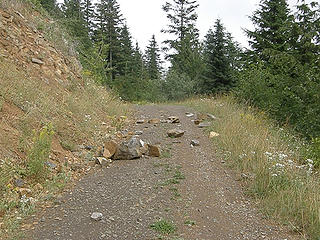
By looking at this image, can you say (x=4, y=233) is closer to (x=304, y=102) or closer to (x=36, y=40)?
(x=36, y=40)

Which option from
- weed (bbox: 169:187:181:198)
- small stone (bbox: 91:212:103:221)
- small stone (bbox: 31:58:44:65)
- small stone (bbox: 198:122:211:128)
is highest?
small stone (bbox: 31:58:44:65)

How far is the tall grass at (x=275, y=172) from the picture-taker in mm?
3264

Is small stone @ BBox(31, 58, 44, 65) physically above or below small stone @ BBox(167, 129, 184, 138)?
above

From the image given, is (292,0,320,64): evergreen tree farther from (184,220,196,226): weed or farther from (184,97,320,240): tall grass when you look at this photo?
(184,220,196,226): weed

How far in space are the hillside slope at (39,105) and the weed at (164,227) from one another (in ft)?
5.35

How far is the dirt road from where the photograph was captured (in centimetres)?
293

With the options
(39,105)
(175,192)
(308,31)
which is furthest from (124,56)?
(175,192)

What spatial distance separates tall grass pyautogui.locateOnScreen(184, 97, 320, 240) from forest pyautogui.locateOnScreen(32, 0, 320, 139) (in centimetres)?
180

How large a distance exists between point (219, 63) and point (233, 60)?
1.58 metres

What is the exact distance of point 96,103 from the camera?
8461mm

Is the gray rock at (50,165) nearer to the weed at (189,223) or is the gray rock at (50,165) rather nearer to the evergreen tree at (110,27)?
the weed at (189,223)

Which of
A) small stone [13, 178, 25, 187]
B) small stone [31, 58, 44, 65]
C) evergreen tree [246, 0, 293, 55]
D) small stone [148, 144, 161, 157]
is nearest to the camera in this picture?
small stone [13, 178, 25, 187]

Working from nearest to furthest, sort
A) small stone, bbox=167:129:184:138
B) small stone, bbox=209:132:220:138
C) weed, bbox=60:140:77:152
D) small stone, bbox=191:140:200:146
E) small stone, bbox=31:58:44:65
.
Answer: weed, bbox=60:140:77:152, small stone, bbox=191:140:200:146, small stone, bbox=209:132:220:138, small stone, bbox=167:129:184:138, small stone, bbox=31:58:44:65

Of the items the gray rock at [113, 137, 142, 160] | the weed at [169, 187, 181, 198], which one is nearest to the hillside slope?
the gray rock at [113, 137, 142, 160]
